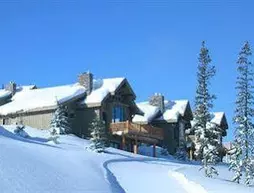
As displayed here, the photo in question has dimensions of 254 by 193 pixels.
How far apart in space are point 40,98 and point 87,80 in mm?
4397

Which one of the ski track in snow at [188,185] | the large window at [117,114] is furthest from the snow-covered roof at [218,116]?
the ski track in snow at [188,185]

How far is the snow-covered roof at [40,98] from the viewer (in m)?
55.2

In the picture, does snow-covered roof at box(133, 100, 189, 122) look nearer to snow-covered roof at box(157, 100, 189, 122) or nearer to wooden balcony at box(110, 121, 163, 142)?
snow-covered roof at box(157, 100, 189, 122)

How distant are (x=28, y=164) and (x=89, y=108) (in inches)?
1188

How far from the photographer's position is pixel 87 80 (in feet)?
189

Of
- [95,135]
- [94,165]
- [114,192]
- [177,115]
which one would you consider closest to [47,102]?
[95,135]

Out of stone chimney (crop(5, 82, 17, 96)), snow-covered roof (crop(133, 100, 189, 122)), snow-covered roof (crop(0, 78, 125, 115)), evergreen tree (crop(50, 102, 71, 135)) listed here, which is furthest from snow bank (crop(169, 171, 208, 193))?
snow-covered roof (crop(133, 100, 189, 122))

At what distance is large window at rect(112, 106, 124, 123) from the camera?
58500 millimetres

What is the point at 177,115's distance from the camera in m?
69.3

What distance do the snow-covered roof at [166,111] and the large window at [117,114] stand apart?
6092 mm

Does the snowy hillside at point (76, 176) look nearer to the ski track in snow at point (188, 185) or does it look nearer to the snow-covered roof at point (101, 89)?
the ski track in snow at point (188, 185)

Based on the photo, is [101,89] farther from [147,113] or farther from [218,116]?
[218,116]

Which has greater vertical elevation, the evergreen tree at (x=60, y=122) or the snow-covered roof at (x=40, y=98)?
the snow-covered roof at (x=40, y=98)

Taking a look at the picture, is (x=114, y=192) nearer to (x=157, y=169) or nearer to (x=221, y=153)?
(x=157, y=169)
